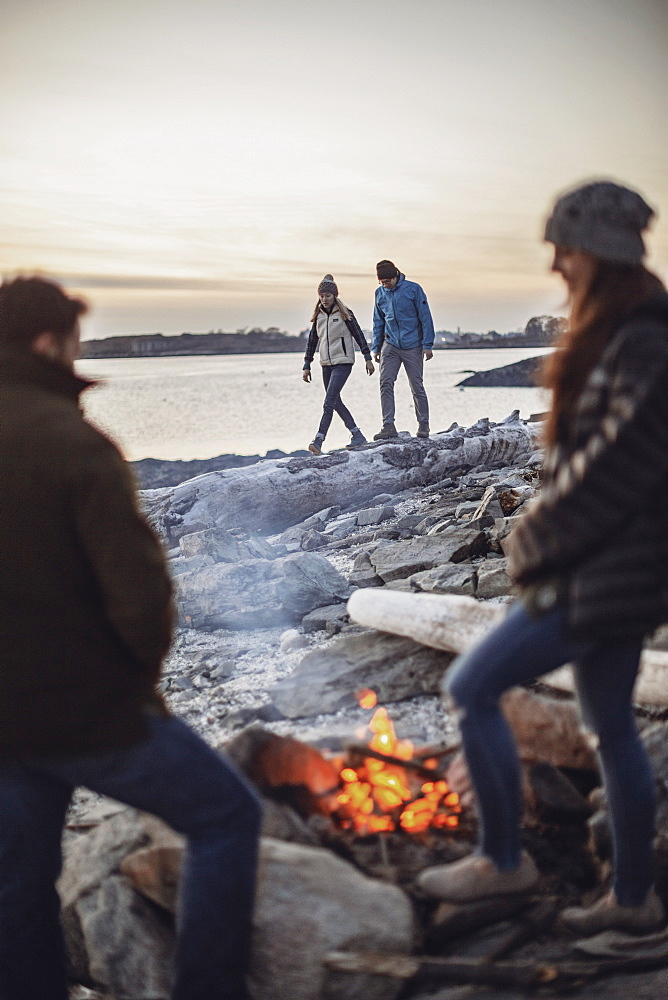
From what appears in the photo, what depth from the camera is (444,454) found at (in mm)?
11469

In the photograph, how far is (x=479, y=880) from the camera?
2725mm

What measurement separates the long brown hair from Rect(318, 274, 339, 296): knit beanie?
941 centimetres

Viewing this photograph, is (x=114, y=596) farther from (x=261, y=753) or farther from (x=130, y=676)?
(x=261, y=753)

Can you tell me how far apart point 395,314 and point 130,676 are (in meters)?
9.79

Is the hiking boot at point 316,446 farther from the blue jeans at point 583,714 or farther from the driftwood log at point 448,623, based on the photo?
the blue jeans at point 583,714

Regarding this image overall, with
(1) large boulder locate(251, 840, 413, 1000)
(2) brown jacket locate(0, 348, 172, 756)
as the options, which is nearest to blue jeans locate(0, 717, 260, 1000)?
(2) brown jacket locate(0, 348, 172, 756)

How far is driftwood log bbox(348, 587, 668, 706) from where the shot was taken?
365cm

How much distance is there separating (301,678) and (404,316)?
775 centimetres

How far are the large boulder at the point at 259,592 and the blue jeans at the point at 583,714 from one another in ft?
11.7

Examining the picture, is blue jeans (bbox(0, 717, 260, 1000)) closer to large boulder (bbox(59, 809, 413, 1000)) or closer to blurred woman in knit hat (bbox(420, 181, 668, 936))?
→ large boulder (bbox(59, 809, 413, 1000))

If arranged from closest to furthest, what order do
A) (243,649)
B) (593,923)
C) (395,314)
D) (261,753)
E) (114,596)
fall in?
(114,596) → (593,923) → (261,753) → (243,649) → (395,314)


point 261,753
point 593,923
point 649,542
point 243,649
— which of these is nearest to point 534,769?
point 593,923

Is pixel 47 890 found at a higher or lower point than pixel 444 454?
lower

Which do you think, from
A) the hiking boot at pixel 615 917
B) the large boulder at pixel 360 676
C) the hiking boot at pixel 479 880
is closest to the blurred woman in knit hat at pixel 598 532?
the hiking boot at pixel 615 917
